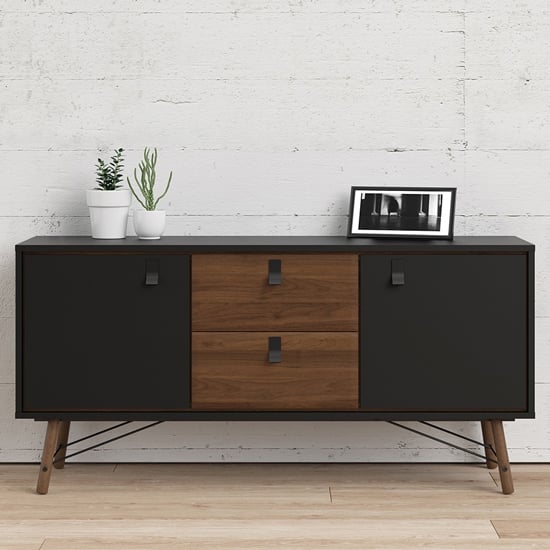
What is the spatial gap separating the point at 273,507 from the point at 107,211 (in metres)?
1.14

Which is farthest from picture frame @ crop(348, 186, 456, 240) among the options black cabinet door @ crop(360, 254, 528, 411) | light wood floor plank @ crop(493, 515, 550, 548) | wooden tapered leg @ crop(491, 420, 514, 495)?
light wood floor plank @ crop(493, 515, 550, 548)

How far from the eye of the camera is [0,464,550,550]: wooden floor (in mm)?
2711

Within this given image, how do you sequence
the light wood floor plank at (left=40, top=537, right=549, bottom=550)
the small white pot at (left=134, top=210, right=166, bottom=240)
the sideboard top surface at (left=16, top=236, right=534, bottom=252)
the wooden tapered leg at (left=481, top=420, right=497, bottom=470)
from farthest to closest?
the wooden tapered leg at (left=481, top=420, right=497, bottom=470)
the small white pot at (left=134, top=210, right=166, bottom=240)
the sideboard top surface at (left=16, top=236, right=534, bottom=252)
the light wood floor plank at (left=40, top=537, right=549, bottom=550)

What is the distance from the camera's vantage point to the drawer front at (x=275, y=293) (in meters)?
3.04

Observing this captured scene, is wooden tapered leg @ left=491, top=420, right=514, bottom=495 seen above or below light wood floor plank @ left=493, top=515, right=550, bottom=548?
above

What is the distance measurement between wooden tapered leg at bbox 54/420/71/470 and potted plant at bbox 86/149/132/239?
694 millimetres

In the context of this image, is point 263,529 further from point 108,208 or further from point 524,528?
point 108,208

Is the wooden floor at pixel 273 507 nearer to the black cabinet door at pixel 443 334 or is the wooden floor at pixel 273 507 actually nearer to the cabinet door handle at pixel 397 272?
the black cabinet door at pixel 443 334

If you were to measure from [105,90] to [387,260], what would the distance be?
3.95ft

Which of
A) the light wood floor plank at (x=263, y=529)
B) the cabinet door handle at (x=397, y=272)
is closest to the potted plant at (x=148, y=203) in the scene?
the cabinet door handle at (x=397, y=272)

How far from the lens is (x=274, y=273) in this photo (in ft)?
9.97

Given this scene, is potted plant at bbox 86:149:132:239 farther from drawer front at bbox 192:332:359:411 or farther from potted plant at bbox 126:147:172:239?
drawer front at bbox 192:332:359:411

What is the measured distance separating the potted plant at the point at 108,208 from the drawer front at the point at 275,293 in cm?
36

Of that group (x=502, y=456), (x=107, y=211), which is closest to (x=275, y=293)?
(x=107, y=211)
